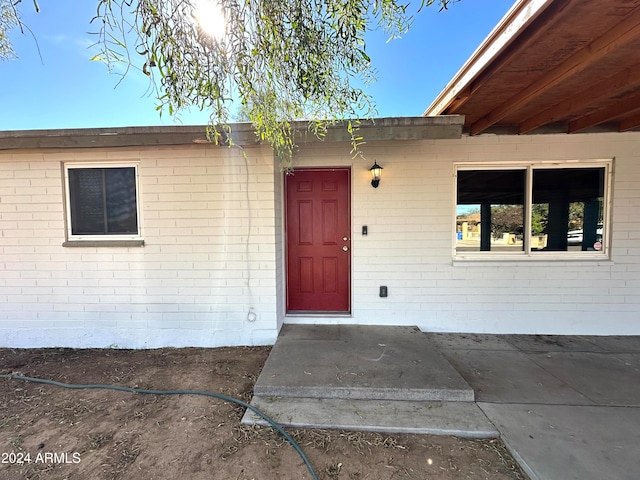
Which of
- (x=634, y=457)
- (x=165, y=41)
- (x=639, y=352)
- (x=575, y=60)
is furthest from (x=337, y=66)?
(x=639, y=352)

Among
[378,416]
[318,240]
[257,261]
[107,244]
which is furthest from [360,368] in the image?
[107,244]

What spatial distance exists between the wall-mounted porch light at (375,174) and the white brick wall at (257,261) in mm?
74

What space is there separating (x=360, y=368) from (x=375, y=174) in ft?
7.59

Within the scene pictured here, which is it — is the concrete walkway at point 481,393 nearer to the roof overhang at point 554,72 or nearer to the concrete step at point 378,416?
the concrete step at point 378,416

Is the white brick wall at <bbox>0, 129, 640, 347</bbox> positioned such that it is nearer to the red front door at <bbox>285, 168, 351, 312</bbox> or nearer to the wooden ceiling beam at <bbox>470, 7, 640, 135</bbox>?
the red front door at <bbox>285, 168, 351, 312</bbox>

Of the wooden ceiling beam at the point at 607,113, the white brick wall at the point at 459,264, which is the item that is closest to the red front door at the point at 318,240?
the white brick wall at the point at 459,264

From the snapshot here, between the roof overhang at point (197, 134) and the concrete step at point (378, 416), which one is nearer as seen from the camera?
the concrete step at point (378, 416)

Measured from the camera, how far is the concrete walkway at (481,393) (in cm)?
201

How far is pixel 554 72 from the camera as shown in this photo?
2527mm

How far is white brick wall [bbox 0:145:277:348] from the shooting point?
142 inches

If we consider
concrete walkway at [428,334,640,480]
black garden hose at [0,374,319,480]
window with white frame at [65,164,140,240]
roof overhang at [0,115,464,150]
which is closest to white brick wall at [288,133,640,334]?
concrete walkway at [428,334,640,480]

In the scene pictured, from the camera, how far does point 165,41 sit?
1779 millimetres

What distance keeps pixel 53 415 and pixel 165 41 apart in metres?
3.00

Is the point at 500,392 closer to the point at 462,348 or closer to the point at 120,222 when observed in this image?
the point at 462,348
